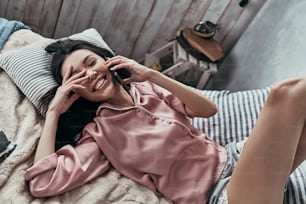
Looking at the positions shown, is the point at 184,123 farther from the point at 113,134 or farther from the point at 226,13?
the point at 226,13

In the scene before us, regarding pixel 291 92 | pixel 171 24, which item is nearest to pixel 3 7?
pixel 171 24

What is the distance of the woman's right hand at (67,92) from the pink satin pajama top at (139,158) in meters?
0.07

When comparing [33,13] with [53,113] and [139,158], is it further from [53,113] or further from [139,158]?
[139,158]

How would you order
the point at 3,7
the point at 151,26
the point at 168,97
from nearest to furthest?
the point at 168,97, the point at 3,7, the point at 151,26

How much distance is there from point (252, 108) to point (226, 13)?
18.3 inches

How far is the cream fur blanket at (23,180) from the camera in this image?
980 millimetres

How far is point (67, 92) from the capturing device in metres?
1.06

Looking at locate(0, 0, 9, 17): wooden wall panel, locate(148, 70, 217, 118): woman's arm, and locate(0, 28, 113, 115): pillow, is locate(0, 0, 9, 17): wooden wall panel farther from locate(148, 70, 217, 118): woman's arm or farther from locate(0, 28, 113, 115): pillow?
locate(148, 70, 217, 118): woman's arm

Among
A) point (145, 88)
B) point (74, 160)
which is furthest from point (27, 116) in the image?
point (145, 88)

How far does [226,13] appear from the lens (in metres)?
1.66

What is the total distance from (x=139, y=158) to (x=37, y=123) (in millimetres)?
278

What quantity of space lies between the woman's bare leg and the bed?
140mm

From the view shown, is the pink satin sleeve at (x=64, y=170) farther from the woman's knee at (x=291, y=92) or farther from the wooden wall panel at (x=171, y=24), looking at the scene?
the wooden wall panel at (x=171, y=24)

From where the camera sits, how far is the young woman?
3.02ft
